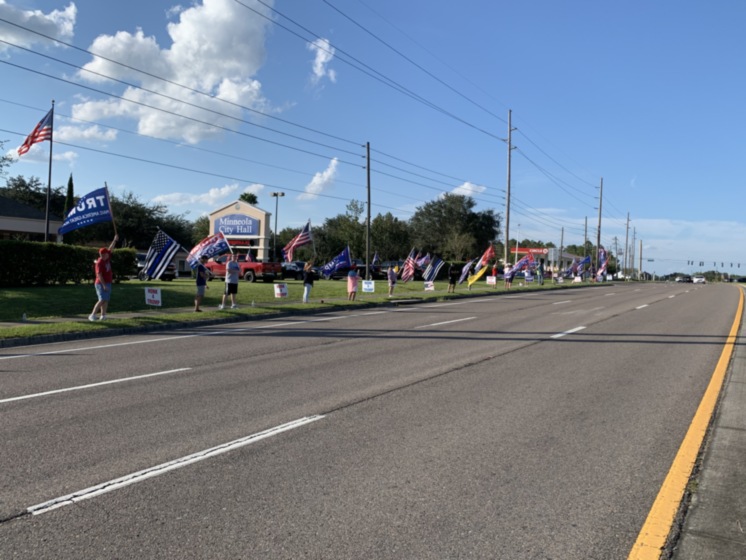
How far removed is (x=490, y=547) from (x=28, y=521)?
287 centimetres

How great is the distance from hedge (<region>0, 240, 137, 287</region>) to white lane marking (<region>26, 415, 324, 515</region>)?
2038 centimetres

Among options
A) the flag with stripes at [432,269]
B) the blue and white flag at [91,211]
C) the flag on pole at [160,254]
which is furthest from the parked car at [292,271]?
the blue and white flag at [91,211]

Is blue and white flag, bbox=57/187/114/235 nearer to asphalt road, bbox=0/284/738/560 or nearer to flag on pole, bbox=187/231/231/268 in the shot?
flag on pole, bbox=187/231/231/268

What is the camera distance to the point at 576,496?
399 cm

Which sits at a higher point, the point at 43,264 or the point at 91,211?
the point at 91,211

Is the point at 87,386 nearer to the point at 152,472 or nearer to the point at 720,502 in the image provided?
the point at 152,472

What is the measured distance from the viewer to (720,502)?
3844mm

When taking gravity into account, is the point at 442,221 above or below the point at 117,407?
above

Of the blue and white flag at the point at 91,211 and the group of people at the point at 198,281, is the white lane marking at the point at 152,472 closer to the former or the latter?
the group of people at the point at 198,281

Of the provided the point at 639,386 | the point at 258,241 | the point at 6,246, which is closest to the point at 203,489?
the point at 639,386

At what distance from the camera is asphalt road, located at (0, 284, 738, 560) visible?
3.38 m

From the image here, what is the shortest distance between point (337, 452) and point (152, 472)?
149 centimetres

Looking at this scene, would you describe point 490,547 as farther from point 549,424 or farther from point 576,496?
point 549,424

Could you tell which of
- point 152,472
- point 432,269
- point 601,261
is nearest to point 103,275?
point 152,472
